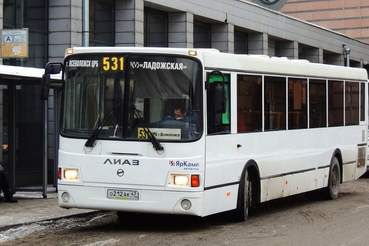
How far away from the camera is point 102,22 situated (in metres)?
28.1

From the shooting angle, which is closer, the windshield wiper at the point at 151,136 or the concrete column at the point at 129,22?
the windshield wiper at the point at 151,136

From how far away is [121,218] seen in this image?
560 inches

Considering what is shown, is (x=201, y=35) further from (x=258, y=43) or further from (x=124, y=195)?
(x=124, y=195)

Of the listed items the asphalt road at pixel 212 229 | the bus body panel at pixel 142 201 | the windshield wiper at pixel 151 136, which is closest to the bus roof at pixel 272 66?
the windshield wiper at pixel 151 136

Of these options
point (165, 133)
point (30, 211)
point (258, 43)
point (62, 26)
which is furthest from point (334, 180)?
point (258, 43)

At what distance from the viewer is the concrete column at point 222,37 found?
117 ft

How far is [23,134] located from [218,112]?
8.08 metres

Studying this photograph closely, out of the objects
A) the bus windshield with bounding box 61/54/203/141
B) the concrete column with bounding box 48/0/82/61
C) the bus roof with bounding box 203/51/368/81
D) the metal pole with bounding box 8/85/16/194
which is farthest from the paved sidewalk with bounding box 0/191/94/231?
the concrete column with bounding box 48/0/82/61

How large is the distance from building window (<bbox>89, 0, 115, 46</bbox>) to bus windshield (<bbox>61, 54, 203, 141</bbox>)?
47.0ft

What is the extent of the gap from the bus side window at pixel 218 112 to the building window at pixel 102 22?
46.4 feet

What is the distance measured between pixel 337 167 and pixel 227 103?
5.78 m

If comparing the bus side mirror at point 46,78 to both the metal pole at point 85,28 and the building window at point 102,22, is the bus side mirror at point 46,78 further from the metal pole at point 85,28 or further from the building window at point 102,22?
the building window at point 102,22

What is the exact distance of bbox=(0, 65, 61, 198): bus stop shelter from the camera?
17.8 m

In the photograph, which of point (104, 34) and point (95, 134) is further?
point (104, 34)
